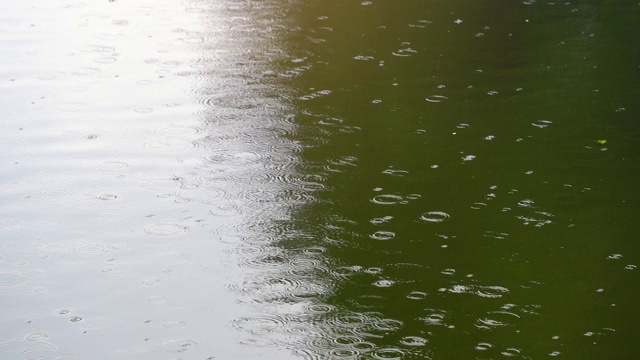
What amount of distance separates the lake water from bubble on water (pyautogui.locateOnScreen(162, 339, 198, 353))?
17mm

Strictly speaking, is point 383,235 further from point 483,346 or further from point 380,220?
point 483,346

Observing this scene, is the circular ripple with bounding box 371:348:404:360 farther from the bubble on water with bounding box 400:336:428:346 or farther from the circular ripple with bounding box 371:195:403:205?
the circular ripple with bounding box 371:195:403:205

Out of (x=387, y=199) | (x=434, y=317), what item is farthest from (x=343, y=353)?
(x=387, y=199)

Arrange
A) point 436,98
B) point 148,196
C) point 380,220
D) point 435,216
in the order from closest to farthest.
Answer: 1. point 380,220
2. point 435,216
3. point 148,196
4. point 436,98

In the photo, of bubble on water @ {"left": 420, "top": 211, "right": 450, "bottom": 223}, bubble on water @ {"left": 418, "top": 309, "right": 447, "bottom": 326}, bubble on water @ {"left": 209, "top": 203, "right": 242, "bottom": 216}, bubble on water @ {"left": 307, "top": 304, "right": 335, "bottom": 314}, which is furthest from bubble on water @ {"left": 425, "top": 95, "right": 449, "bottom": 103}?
bubble on water @ {"left": 307, "top": 304, "right": 335, "bottom": 314}

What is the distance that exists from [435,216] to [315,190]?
1352mm

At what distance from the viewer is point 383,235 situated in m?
9.05

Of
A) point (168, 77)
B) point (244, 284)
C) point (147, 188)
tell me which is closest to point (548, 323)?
point (244, 284)

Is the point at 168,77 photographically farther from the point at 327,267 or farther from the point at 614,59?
the point at 614,59

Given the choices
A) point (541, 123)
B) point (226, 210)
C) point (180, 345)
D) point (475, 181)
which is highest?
point (541, 123)

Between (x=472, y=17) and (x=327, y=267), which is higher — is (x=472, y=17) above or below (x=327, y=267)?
above

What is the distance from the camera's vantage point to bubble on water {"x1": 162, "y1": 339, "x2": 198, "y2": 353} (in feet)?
23.4

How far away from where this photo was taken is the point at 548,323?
301 inches

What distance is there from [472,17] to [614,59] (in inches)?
123
